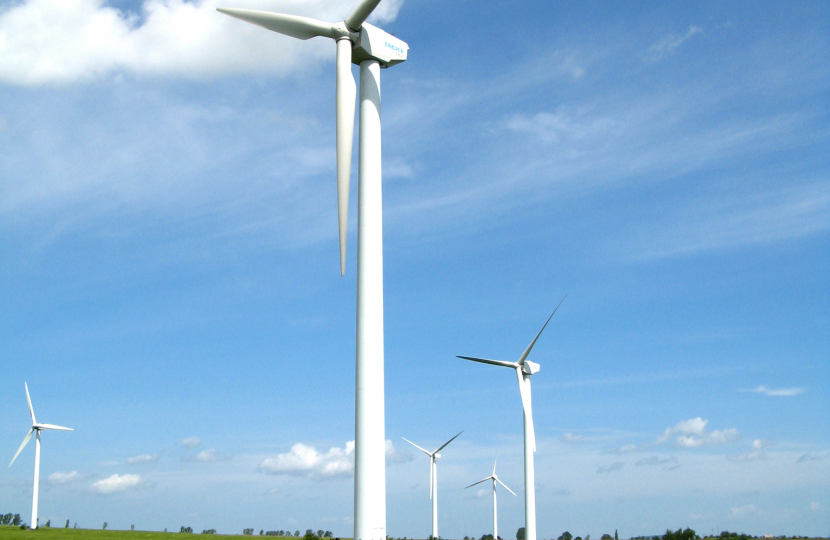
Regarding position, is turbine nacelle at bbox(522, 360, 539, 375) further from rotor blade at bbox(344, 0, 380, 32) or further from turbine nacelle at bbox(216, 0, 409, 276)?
rotor blade at bbox(344, 0, 380, 32)

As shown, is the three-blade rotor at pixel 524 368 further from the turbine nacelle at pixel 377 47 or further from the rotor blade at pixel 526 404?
the turbine nacelle at pixel 377 47

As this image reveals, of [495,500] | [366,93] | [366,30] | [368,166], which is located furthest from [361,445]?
[495,500]

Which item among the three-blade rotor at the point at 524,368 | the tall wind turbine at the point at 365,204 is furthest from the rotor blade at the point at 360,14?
the three-blade rotor at the point at 524,368

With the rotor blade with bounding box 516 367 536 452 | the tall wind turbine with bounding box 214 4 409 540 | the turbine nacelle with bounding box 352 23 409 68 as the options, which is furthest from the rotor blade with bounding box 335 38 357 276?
the rotor blade with bounding box 516 367 536 452

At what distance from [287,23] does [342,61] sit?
4159mm

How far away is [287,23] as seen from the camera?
36531 millimetres

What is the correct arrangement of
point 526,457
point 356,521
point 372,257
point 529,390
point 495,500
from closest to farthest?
point 356,521 → point 372,257 → point 526,457 → point 529,390 → point 495,500

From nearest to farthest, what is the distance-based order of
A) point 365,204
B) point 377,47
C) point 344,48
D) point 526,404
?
point 365,204 → point 344,48 → point 377,47 → point 526,404

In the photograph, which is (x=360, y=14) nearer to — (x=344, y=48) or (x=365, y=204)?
(x=344, y=48)

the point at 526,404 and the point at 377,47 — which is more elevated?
the point at 377,47

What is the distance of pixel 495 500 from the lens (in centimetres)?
12081

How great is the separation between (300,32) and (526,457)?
42.5 metres

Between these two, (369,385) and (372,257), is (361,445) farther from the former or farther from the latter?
(372,257)

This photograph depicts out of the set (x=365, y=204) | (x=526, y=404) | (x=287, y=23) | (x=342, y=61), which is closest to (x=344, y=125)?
(x=342, y=61)
